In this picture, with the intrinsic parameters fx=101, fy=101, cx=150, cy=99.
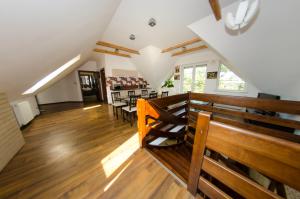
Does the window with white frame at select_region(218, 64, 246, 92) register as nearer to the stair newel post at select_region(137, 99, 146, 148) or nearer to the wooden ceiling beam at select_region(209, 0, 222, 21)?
the wooden ceiling beam at select_region(209, 0, 222, 21)

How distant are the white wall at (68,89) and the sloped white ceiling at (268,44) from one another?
231 inches

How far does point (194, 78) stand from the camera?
489 cm

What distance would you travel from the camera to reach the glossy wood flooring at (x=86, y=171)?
3.78 ft

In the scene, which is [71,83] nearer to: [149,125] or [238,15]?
[149,125]

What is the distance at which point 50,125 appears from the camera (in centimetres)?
293

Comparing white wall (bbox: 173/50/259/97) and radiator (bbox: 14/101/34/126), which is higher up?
white wall (bbox: 173/50/259/97)

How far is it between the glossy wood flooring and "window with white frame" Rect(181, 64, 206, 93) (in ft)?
12.9

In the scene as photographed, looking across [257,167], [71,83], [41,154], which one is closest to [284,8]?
[257,167]

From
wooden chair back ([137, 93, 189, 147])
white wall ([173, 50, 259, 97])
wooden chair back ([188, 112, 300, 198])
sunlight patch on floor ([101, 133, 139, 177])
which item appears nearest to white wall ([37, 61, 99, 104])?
white wall ([173, 50, 259, 97])

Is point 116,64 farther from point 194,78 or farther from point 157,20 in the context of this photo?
point 194,78

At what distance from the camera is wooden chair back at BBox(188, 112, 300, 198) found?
54 centimetres

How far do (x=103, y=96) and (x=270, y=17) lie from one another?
21.2ft

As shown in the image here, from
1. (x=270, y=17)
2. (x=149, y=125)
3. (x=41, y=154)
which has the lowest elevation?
(x=41, y=154)

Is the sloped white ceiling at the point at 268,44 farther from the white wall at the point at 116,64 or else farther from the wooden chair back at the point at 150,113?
the white wall at the point at 116,64
